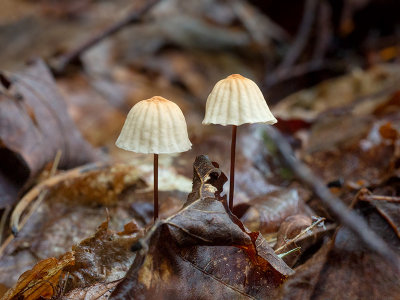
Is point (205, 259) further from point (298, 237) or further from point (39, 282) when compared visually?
point (39, 282)

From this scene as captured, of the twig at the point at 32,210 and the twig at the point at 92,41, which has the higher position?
the twig at the point at 92,41

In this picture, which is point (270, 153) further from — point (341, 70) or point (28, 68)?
point (341, 70)

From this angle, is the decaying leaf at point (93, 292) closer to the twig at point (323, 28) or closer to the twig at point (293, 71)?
the twig at point (293, 71)

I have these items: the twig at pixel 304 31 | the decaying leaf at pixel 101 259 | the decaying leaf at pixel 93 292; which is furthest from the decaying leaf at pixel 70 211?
the twig at pixel 304 31

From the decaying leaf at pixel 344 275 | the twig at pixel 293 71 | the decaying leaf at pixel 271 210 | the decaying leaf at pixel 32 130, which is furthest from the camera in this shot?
the twig at pixel 293 71

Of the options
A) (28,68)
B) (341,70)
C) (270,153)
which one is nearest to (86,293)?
(270,153)

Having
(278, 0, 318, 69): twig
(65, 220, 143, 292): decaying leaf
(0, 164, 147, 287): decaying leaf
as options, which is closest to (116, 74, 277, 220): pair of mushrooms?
(65, 220, 143, 292): decaying leaf

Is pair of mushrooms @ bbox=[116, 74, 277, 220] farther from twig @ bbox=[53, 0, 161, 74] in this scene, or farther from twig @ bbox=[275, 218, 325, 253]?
twig @ bbox=[53, 0, 161, 74]
